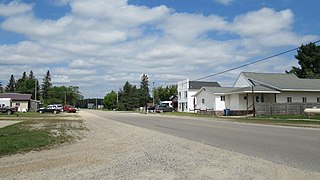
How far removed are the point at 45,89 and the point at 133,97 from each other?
65170 mm

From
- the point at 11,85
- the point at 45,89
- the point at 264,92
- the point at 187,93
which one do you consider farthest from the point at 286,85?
the point at 11,85

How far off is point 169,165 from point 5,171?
13.7 feet

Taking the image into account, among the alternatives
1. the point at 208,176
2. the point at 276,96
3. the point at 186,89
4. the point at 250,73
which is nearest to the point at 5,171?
the point at 208,176

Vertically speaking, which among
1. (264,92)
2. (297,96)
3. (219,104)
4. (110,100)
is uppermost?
(110,100)

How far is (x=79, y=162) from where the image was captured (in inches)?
401

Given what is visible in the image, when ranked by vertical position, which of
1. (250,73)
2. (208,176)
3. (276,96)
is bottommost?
(208,176)

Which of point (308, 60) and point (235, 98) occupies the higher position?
point (308, 60)

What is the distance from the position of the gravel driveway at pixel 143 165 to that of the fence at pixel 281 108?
106 feet

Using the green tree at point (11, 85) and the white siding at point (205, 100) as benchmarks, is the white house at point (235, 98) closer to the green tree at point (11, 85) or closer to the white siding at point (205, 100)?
the white siding at point (205, 100)

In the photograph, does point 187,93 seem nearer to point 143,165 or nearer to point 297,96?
point 297,96

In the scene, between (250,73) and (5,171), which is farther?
(250,73)

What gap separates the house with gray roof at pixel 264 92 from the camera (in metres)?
50.3

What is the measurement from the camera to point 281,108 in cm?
4419

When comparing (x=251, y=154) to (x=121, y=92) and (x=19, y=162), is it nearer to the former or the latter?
(x=19, y=162)
